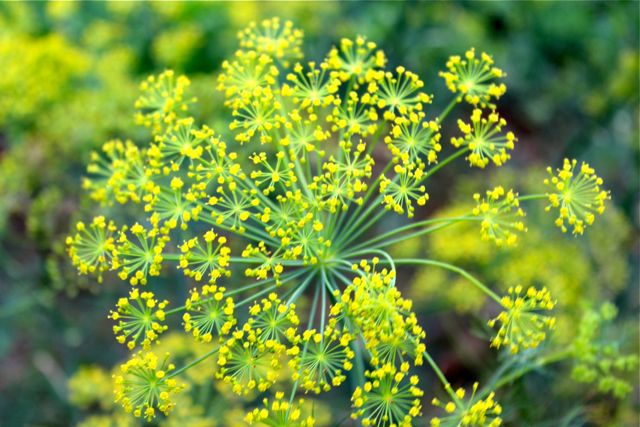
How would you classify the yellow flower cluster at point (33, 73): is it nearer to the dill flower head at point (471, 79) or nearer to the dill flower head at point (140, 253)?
the dill flower head at point (140, 253)

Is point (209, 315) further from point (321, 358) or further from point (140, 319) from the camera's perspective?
point (321, 358)

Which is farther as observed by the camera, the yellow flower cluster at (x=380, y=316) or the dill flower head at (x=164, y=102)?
the dill flower head at (x=164, y=102)

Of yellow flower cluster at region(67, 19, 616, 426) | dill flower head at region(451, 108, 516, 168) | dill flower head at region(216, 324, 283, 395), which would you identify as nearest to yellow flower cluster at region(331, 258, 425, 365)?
yellow flower cluster at region(67, 19, 616, 426)

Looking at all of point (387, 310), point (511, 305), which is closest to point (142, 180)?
point (387, 310)

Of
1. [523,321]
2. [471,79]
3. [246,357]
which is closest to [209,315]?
[246,357]

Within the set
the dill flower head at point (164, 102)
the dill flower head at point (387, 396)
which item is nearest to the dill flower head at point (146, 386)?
the dill flower head at point (387, 396)

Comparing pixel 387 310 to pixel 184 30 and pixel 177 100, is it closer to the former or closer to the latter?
pixel 177 100

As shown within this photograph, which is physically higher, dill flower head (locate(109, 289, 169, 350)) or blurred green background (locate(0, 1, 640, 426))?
blurred green background (locate(0, 1, 640, 426))

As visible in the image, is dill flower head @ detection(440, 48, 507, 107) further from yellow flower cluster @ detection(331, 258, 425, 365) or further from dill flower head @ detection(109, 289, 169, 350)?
dill flower head @ detection(109, 289, 169, 350)

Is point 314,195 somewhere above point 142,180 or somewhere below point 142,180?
below
